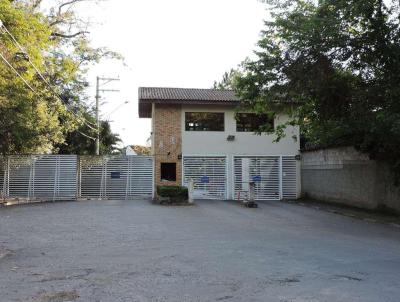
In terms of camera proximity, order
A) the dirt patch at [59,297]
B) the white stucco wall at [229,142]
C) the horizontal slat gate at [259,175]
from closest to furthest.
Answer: the dirt patch at [59,297], the white stucco wall at [229,142], the horizontal slat gate at [259,175]

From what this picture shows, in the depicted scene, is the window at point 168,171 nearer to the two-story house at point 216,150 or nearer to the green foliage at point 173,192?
the two-story house at point 216,150

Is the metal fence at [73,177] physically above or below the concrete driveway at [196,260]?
above

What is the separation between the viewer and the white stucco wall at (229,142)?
97.3ft

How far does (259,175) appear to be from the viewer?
30031 millimetres

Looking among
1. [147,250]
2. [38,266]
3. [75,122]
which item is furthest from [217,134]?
[38,266]

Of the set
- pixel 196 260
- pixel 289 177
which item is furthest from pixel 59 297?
pixel 289 177

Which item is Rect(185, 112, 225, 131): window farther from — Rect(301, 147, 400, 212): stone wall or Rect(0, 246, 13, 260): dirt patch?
A: Rect(0, 246, 13, 260): dirt patch

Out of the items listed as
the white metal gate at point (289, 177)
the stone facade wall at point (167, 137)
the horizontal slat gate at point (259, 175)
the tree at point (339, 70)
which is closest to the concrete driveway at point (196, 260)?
the tree at point (339, 70)

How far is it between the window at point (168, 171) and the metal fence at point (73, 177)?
Result: 4.28 feet

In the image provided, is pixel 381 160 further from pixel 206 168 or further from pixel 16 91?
pixel 16 91

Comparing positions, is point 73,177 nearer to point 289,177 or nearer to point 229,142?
point 229,142

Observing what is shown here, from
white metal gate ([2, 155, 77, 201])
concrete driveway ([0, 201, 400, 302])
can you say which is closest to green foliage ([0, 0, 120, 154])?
white metal gate ([2, 155, 77, 201])

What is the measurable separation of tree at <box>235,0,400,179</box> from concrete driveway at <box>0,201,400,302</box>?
3.56 meters

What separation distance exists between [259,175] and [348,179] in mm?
7295
